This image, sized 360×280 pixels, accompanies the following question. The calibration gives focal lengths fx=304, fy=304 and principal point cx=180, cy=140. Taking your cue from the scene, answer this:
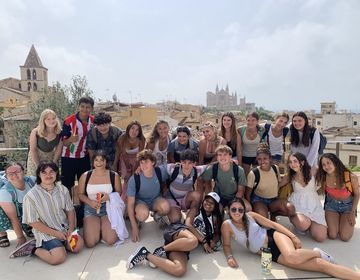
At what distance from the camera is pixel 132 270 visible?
3154 millimetres

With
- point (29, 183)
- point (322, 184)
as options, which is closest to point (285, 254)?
point (322, 184)

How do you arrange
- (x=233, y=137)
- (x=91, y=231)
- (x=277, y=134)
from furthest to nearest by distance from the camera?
1. (x=277, y=134)
2. (x=233, y=137)
3. (x=91, y=231)

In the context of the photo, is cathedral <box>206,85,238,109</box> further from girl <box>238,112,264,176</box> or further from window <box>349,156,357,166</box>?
girl <box>238,112,264,176</box>

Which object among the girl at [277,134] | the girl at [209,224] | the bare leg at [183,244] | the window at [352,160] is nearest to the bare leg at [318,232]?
the girl at [209,224]

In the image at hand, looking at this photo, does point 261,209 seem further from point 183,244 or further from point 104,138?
point 104,138

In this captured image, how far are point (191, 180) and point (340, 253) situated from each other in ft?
6.33

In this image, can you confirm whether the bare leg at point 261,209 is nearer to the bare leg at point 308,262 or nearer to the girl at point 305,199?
the girl at point 305,199

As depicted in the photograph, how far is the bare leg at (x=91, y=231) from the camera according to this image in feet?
11.9

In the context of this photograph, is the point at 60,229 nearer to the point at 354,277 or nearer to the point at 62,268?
the point at 62,268

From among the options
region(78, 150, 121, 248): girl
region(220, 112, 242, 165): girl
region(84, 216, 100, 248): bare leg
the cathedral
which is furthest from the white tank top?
the cathedral


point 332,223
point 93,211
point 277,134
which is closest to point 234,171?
point 277,134

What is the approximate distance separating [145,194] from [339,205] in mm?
2494

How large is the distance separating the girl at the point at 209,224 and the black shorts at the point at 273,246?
0.59 meters

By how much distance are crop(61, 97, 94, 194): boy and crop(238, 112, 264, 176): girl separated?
94.4 inches
